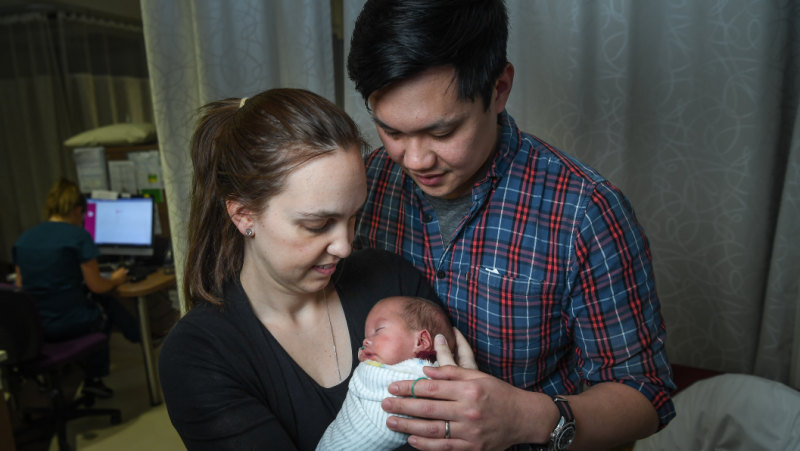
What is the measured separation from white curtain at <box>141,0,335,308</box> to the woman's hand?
1.35 metres

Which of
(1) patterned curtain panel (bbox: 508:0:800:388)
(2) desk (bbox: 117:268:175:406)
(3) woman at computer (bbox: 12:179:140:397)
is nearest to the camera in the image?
(1) patterned curtain panel (bbox: 508:0:800:388)

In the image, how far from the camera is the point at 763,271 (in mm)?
1834

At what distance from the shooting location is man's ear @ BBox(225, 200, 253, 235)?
1031 mm

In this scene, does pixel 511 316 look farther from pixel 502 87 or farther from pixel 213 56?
pixel 213 56

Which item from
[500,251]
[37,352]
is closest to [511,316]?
[500,251]

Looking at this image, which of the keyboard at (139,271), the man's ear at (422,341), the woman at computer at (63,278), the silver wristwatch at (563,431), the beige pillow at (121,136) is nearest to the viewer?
the silver wristwatch at (563,431)

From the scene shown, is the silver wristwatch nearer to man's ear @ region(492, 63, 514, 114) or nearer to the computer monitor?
man's ear @ region(492, 63, 514, 114)

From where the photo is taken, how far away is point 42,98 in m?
5.10

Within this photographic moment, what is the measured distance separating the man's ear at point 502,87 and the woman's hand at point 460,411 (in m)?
0.57

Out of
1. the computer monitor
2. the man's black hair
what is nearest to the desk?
the computer monitor

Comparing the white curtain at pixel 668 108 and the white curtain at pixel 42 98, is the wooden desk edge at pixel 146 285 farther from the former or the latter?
the white curtain at pixel 42 98

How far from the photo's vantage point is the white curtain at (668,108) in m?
1.70

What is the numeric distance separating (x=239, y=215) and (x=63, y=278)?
2.54 m

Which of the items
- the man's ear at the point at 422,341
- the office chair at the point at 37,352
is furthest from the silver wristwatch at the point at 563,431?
the office chair at the point at 37,352
